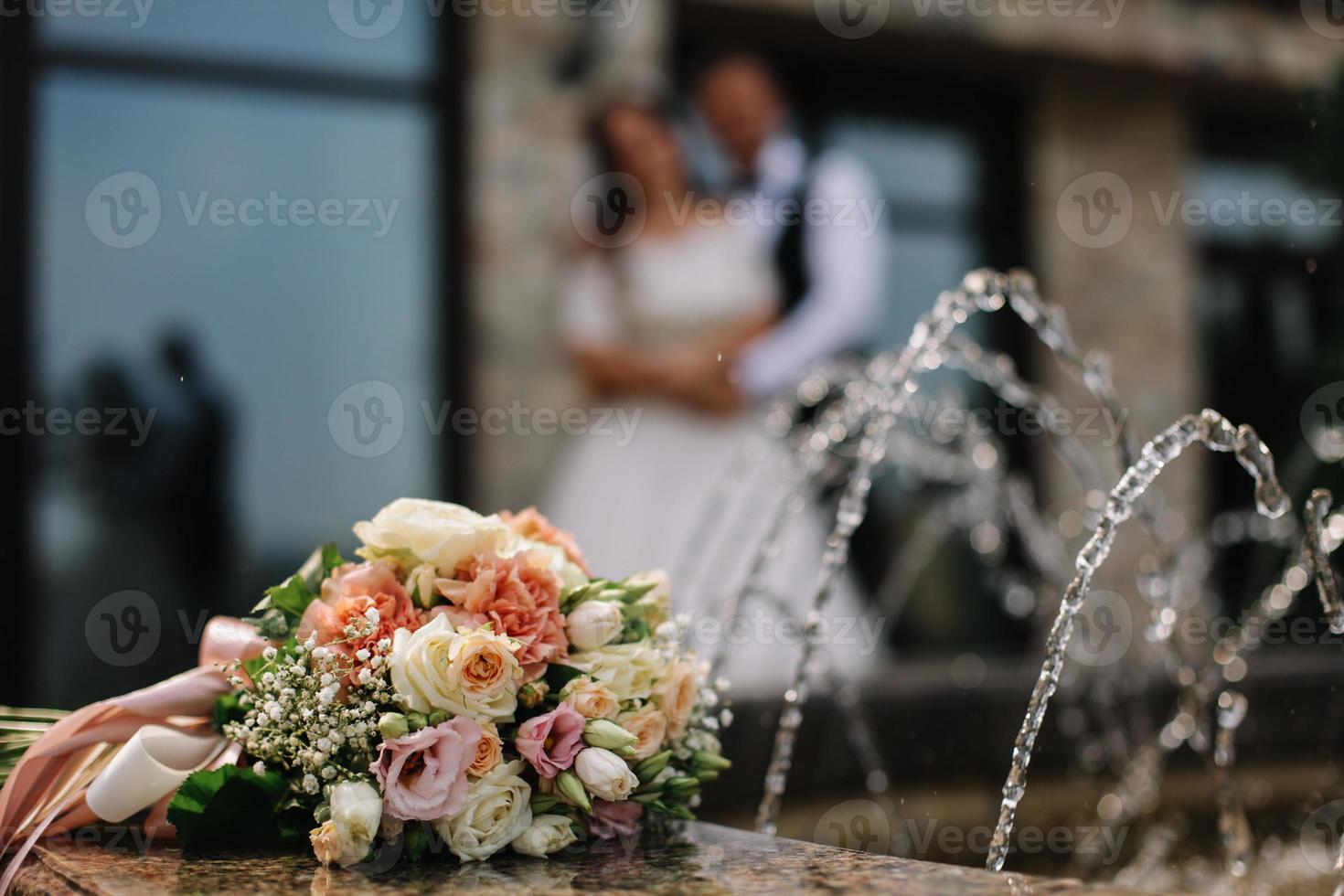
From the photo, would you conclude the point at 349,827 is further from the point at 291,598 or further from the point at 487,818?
the point at 291,598

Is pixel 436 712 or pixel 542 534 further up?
pixel 542 534

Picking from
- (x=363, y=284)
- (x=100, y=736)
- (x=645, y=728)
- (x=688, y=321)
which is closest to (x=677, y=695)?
(x=645, y=728)

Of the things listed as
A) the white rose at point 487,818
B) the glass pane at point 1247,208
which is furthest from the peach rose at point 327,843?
the glass pane at point 1247,208

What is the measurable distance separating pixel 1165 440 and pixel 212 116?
4.75 meters

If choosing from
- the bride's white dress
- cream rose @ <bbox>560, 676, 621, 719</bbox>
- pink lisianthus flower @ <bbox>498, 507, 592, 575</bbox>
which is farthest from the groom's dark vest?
cream rose @ <bbox>560, 676, 621, 719</bbox>

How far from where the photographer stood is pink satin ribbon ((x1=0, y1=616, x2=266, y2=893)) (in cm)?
146

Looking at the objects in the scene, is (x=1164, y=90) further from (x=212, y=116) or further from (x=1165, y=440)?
(x=1165, y=440)

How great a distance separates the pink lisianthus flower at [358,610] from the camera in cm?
135

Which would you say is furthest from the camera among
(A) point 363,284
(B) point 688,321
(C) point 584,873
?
→ (A) point 363,284

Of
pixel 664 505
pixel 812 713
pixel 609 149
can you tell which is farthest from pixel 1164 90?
pixel 812 713

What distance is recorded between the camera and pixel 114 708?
4.88ft

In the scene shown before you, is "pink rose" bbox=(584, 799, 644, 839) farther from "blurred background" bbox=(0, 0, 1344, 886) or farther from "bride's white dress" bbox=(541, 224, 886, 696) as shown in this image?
"bride's white dress" bbox=(541, 224, 886, 696)

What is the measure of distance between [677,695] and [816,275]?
14.7ft

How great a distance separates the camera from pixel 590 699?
1358 mm
